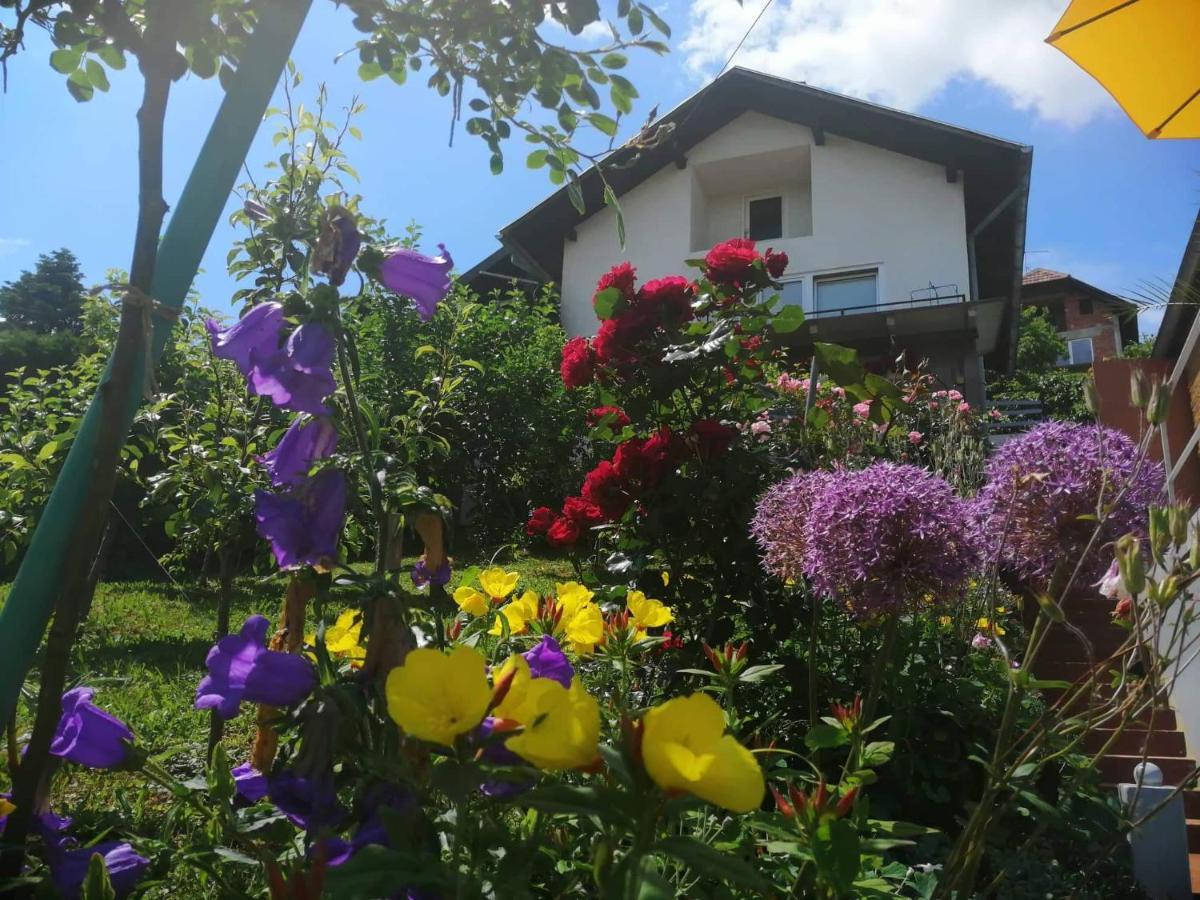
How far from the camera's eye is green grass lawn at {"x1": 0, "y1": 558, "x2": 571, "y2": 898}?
139 cm

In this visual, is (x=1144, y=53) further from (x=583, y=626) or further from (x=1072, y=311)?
(x=1072, y=311)

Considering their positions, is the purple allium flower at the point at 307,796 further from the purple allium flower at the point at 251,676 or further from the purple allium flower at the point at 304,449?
the purple allium flower at the point at 304,449

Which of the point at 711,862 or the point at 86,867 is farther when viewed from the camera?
the point at 86,867

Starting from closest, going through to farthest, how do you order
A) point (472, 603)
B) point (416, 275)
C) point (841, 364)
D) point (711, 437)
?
point (416, 275) < point (472, 603) < point (841, 364) < point (711, 437)

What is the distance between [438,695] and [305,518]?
364 mm

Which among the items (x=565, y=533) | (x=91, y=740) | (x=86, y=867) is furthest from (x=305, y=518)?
(x=565, y=533)

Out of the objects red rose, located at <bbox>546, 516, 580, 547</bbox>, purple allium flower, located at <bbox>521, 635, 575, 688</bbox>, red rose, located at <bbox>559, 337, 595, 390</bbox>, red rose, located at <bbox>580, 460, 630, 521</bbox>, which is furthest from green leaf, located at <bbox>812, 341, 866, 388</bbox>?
purple allium flower, located at <bbox>521, 635, 575, 688</bbox>

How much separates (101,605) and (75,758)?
5209 millimetres

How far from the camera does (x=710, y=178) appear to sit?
13.0 metres

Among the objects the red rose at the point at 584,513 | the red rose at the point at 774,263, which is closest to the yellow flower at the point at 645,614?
the red rose at the point at 584,513

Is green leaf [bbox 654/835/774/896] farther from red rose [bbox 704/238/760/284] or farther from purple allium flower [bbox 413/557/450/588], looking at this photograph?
red rose [bbox 704/238/760/284]

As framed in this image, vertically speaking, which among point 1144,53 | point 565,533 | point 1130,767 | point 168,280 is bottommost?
point 1130,767

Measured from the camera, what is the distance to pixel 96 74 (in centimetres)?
135

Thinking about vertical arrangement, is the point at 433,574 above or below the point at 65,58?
below
